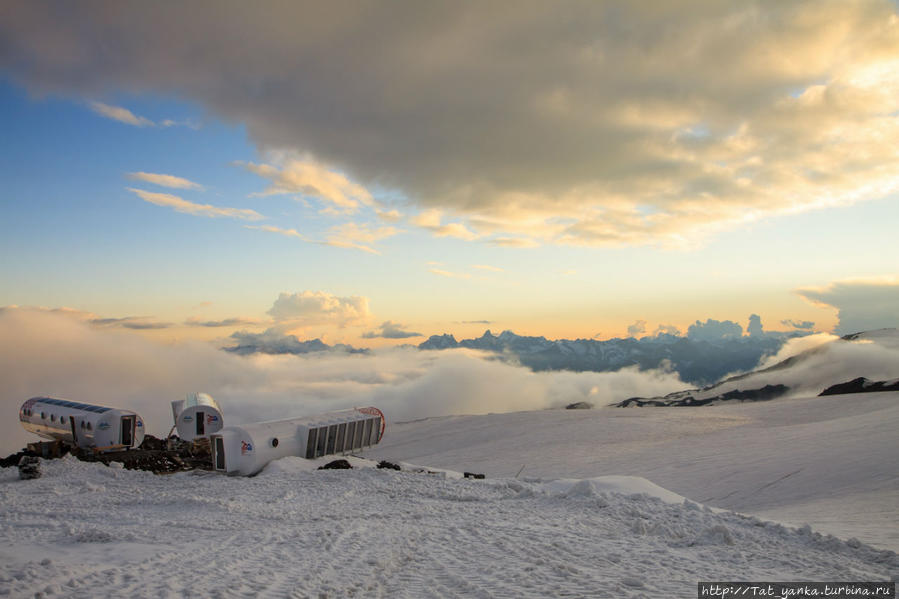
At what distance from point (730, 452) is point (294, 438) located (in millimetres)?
27217

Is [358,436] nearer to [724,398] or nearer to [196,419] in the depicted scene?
[196,419]

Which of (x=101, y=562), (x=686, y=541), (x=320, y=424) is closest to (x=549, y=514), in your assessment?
(x=686, y=541)

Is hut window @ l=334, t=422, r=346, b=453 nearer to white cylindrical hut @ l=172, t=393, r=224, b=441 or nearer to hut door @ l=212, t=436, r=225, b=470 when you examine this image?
hut door @ l=212, t=436, r=225, b=470

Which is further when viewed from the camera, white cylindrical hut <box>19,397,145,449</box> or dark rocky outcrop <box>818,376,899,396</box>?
dark rocky outcrop <box>818,376,899,396</box>

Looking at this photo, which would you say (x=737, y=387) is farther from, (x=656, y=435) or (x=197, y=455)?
(x=197, y=455)

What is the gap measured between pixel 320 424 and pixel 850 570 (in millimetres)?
26277

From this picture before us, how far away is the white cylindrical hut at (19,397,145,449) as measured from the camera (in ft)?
109

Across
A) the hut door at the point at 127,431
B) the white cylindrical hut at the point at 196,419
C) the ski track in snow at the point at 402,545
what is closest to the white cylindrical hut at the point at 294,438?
the ski track in snow at the point at 402,545

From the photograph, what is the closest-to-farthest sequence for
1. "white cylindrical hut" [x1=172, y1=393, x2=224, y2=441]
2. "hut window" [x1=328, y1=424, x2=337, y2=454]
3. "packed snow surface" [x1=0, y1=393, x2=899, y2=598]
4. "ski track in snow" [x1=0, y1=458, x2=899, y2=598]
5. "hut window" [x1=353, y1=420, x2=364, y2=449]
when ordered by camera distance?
"ski track in snow" [x1=0, y1=458, x2=899, y2=598], "packed snow surface" [x1=0, y1=393, x2=899, y2=598], "hut window" [x1=328, y1=424, x2=337, y2=454], "hut window" [x1=353, y1=420, x2=364, y2=449], "white cylindrical hut" [x1=172, y1=393, x2=224, y2=441]

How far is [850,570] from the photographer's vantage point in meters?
10.0

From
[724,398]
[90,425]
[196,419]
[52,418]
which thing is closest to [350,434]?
[196,419]

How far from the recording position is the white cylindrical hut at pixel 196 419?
35.4m

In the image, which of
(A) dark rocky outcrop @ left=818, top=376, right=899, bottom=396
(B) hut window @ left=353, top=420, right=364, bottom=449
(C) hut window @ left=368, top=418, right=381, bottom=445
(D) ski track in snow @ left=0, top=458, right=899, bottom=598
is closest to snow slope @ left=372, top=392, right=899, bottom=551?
(D) ski track in snow @ left=0, top=458, right=899, bottom=598

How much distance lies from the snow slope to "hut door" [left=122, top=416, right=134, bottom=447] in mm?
21980
